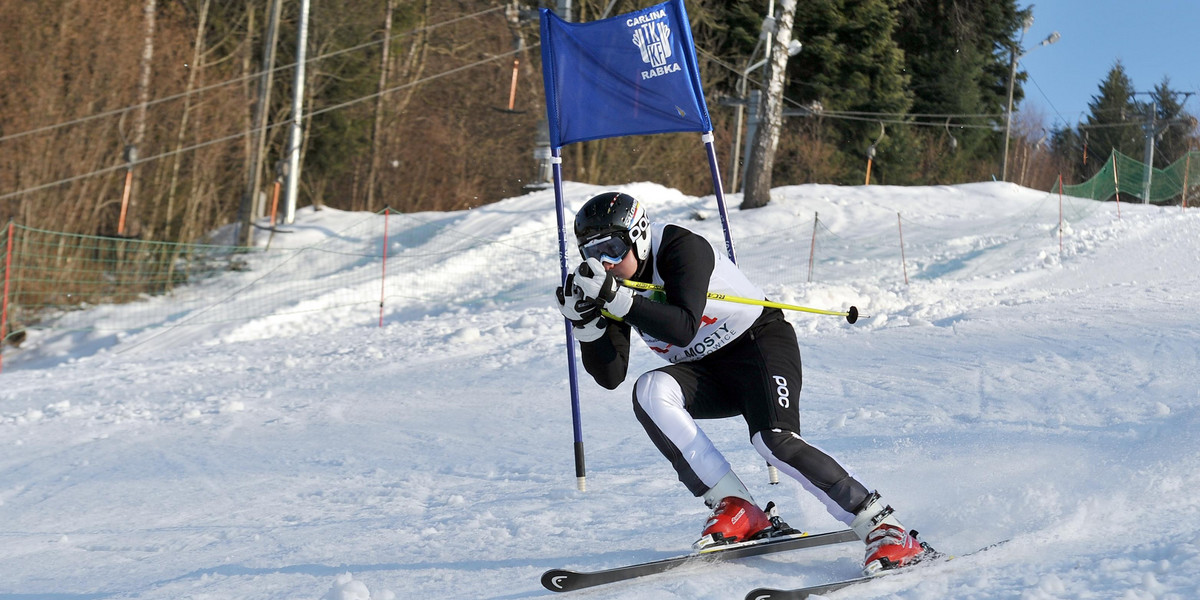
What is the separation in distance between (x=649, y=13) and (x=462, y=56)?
23348mm

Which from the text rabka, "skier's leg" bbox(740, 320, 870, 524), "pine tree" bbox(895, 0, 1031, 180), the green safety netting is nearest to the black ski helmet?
"skier's leg" bbox(740, 320, 870, 524)

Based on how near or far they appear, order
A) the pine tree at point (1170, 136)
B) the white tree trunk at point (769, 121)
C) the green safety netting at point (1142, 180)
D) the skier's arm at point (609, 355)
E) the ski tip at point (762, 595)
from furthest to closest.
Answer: the pine tree at point (1170, 136)
the green safety netting at point (1142, 180)
the white tree trunk at point (769, 121)
the skier's arm at point (609, 355)
the ski tip at point (762, 595)

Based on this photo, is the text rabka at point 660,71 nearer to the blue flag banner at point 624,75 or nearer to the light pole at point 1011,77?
the blue flag banner at point 624,75

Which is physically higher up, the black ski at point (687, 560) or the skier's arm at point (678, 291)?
the skier's arm at point (678, 291)

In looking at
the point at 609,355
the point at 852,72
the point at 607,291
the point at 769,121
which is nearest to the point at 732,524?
the point at 609,355

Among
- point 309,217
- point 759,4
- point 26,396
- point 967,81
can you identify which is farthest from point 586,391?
point 967,81

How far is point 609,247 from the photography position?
379cm

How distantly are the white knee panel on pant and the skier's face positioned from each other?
1.27ft

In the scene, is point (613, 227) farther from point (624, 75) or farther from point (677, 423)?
point (624, 75)

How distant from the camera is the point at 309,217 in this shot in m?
21.5

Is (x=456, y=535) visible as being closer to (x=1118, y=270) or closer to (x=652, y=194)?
(x=1118, y=270)

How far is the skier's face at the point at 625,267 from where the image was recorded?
379 cm

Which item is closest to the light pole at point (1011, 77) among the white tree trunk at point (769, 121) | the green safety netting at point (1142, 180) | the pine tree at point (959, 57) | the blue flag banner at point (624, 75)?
the pine tree at point (959, 57)

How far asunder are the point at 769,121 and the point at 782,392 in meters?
14.3
